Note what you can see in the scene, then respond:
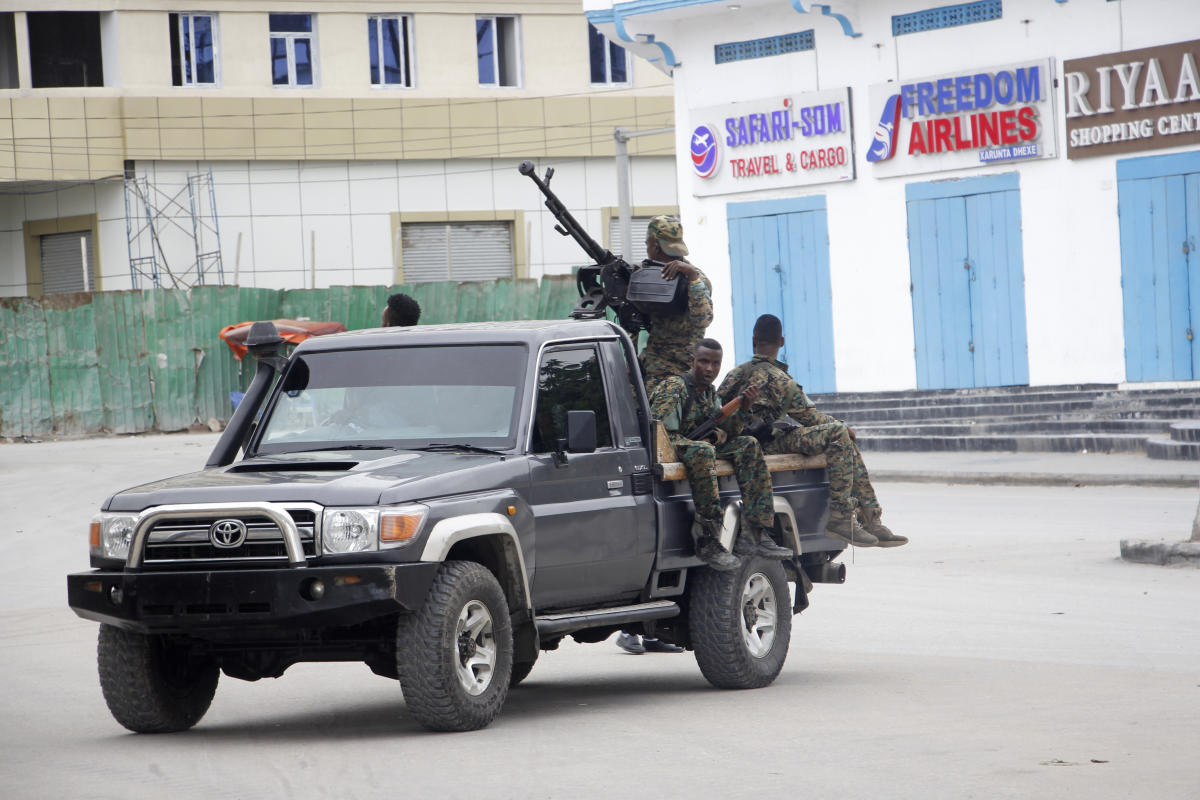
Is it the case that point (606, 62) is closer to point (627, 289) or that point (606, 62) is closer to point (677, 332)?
point (627, 289)

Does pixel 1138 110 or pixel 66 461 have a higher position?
pixel 1138 110

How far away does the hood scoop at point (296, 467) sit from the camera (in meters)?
7.66

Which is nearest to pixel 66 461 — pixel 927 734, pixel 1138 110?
pixel 1138 110

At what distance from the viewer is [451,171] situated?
1560 inches

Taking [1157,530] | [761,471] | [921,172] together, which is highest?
[921,172]

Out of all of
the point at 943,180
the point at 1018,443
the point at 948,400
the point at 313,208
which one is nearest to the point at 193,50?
the point at 313,208

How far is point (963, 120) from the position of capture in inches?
1014

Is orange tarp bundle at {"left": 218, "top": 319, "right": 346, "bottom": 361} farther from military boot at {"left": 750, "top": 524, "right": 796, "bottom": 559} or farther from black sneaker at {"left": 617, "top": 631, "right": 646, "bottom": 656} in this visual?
military boot at {"left": 750, "top": 524, "right": 796, "bottom": 559}

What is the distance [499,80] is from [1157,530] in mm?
27376

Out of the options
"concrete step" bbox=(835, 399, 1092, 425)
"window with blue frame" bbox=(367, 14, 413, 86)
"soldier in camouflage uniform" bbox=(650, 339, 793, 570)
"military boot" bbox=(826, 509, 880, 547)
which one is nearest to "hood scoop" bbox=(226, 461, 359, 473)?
"soldier in camouflage uniform" bbox=(650, 339, 793, 570)

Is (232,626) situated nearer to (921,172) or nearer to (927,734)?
(927,734)

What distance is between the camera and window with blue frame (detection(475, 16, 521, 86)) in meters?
40.1

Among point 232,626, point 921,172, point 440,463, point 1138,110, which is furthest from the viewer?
point 921,172

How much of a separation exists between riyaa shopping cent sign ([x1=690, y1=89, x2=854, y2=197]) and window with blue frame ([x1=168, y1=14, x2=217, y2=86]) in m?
13.6
